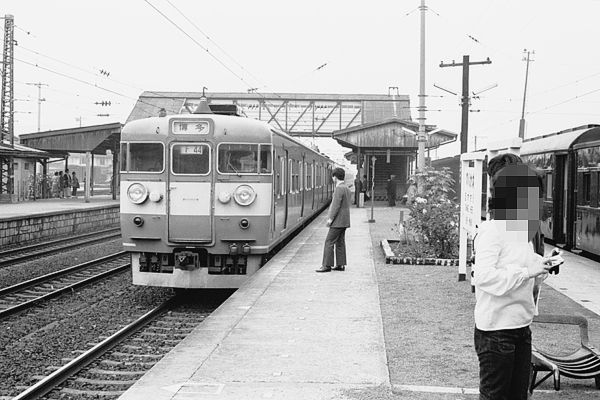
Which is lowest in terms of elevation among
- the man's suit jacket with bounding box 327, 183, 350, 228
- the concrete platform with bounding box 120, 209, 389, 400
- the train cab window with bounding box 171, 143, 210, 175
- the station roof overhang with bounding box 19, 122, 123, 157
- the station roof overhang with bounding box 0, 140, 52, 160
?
the concrete platform with bounding box 120, 209, 389, 400

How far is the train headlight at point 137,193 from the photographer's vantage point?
10.7m

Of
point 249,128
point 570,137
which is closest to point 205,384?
point 249,128

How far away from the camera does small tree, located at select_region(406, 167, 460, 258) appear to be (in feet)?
44.0

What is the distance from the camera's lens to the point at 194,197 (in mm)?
10719

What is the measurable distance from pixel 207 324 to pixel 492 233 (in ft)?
15.2

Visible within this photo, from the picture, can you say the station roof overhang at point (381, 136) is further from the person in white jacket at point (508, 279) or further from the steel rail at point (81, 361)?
the person in white jacket at point (508, 279)

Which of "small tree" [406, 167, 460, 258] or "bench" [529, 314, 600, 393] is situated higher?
"small tree" [406, 167, 460, 258]

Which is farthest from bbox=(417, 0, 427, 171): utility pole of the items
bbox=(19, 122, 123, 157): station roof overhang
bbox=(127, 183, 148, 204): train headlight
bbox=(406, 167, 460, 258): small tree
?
bbox=(19, 122, 123, 157): station roof overhang

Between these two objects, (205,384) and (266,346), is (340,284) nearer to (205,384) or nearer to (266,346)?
(266,346)

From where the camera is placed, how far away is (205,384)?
5.45 meters

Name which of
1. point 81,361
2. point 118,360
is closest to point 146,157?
point 118,360

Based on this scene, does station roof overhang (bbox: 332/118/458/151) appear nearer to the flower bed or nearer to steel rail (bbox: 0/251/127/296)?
steel rail (bbox: 0/251/127/296)

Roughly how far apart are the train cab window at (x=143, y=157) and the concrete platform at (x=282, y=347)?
7.52ft

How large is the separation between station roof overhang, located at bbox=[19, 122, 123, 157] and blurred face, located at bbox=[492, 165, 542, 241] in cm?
2730
